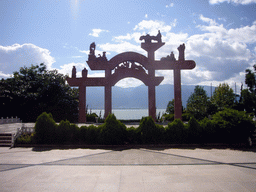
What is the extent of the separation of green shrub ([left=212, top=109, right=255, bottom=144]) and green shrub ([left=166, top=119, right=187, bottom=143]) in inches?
91.6

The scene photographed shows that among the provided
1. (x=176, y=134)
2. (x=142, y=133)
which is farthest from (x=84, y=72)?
(x=176, y=134)

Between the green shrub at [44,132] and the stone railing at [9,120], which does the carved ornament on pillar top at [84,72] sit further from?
the stone railing at [9,120]

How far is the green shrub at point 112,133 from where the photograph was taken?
504 inches

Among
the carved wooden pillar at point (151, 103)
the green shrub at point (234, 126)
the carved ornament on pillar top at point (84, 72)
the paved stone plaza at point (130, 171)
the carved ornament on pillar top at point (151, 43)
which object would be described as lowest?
the paved stone plaza at point (130, 171)

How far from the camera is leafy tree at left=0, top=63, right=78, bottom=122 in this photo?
27.1 m

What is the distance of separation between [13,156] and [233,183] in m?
10.4

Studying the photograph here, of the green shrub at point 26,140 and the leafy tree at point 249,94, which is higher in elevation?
the leafy tree at point 249,94

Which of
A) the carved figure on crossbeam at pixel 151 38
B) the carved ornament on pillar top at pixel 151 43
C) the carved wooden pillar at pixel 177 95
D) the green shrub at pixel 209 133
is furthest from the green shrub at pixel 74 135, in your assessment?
the carved figure on crossbeam at pixel 151 38

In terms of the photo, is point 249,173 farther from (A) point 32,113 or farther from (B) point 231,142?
(A) point 32,113

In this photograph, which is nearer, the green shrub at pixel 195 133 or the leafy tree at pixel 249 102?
the green shrub at pixel 195 133

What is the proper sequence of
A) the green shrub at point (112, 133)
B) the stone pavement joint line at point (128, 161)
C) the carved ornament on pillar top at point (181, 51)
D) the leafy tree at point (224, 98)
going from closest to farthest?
1. the stone pavement joint line at point (128, 161)
2. the green shrub at point (112, 133)
3. the carved ornament on pillar top at point (181, 51)
4. the leafy tree at point (224, 98)

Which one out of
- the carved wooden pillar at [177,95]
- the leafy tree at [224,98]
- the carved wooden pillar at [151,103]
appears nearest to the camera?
the carved wooden pillar at [151,103]

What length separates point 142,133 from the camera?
1316 cm

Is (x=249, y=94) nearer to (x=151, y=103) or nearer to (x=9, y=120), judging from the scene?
(x=151, y=103)
